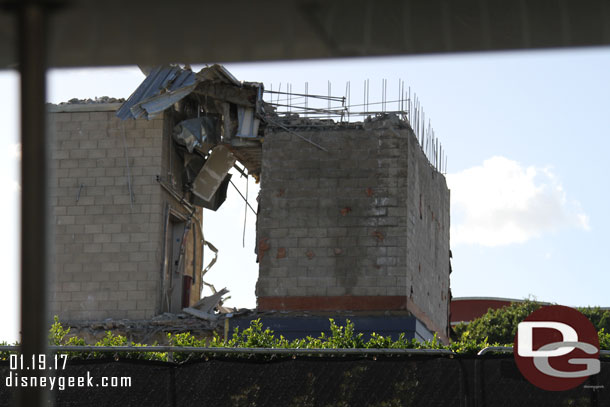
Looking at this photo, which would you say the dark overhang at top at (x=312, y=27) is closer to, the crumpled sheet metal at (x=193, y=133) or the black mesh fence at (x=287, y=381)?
the black mesh fence at (x=287, y=381)

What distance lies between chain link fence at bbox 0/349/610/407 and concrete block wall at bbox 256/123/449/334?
45.2 ft

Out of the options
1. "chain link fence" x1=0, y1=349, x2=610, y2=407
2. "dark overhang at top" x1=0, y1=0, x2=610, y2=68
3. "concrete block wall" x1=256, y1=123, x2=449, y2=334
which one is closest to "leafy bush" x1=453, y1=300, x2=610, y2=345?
"concrete block wall" x1=256, y1=123, x2=449, y2=334

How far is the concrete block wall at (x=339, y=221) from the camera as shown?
23531 millimetres

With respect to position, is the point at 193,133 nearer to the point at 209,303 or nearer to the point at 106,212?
the point at 106,212

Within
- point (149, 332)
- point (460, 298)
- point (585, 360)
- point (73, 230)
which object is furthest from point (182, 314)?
point (460, 298)

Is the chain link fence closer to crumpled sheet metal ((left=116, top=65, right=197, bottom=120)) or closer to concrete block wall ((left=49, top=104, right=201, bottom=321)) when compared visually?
concrete block wall ((left=49, top=104, right=201, bottom=321))

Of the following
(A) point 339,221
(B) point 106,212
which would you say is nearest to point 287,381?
(A) point 339,221

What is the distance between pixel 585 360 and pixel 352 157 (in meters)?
15.1

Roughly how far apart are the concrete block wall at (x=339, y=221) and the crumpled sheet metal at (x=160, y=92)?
2449 millimetres

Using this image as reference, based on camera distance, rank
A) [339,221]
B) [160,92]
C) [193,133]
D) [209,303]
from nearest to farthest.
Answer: [339,221], [160,92], [193,133], [209,303]

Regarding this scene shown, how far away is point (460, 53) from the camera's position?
9.80 ft

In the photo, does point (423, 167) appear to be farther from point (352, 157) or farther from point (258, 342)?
point (258, 342)

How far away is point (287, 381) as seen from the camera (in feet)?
31.3

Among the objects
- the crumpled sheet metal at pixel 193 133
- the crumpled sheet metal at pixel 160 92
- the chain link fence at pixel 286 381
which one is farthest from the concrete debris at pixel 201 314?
the chain link fence at pixel 286 381
